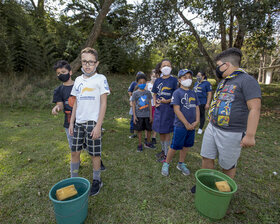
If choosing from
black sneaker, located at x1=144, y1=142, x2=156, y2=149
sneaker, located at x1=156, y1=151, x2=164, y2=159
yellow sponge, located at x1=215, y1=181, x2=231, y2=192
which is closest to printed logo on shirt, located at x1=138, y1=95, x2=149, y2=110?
black sneaker, located at x1=144, y1=142, x2=156, y2=149

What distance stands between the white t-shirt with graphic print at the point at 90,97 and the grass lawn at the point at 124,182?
4.21 feet

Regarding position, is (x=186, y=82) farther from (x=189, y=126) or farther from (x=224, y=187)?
(x=224, y=187)

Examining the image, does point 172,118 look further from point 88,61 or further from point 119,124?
point 119,124

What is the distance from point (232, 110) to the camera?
2098 mm

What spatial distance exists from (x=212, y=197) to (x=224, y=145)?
67 centimetres

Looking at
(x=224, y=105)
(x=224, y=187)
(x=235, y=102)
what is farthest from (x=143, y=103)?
(x=224, y=187)

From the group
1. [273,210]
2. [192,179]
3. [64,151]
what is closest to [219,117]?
[192,179]

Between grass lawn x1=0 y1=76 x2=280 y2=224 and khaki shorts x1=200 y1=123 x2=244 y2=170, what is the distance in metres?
0.77

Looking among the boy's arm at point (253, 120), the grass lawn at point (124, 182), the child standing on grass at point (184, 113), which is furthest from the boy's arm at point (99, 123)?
the boy's arm at point (253, 120)

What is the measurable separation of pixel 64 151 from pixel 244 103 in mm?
3867

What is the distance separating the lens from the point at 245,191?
111 inches

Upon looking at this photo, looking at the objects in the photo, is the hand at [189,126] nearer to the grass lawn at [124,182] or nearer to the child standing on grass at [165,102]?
the child standing on grass at [165,102]

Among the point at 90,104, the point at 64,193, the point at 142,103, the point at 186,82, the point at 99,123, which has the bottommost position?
the point at 64,193

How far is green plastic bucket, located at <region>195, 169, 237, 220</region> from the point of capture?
2.00 m
